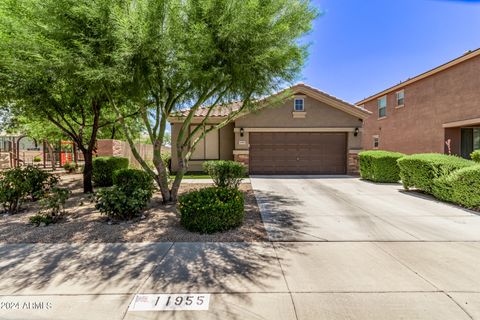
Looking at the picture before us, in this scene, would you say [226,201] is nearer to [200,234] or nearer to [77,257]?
[200,234]

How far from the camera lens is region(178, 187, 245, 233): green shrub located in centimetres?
536

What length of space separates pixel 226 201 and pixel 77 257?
9.34 ft

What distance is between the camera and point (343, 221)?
630 cm

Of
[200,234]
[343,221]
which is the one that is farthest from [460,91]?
[200,234]

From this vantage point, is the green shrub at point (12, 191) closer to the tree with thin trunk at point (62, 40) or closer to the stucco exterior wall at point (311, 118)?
the tree with thin trunk at point (62, 40)

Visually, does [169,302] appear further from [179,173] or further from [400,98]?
[400,98]

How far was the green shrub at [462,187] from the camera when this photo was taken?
281 inches

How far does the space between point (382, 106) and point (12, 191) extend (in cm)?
2516

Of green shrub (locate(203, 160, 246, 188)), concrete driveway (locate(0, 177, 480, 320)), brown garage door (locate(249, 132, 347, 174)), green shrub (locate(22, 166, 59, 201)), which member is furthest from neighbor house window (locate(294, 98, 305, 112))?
green shrub (locate(22, 166, 59, 201))

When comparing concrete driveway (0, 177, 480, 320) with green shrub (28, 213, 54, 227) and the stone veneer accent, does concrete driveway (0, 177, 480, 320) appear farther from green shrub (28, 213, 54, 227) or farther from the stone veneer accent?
the stone veneer accent

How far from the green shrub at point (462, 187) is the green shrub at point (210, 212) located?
21.0 feet

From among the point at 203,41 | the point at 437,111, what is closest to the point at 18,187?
the point at 203,41

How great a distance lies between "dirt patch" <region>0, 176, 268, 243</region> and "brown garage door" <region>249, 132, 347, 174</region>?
7.59m

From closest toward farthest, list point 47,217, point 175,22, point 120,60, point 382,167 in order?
point 120,60
point 175,22
point 47,217
point 382,167
